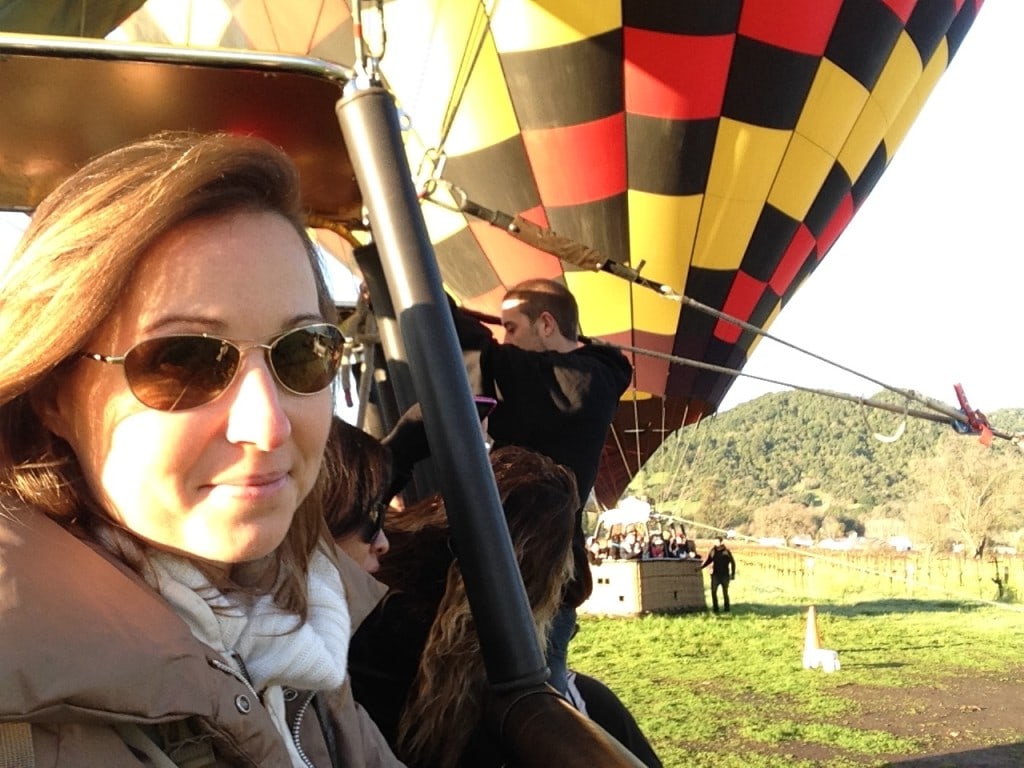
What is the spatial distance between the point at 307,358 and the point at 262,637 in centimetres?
21

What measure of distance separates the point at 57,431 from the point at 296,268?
0.20m

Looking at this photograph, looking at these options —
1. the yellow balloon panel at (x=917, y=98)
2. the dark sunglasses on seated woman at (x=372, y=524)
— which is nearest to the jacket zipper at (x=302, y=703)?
the dark sunglasses on seated woman at (x=372, y=524)

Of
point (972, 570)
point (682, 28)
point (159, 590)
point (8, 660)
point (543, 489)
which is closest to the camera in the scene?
point (8, 660)

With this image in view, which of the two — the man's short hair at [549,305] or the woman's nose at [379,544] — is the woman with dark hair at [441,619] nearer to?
the woman's nose at [379,544]

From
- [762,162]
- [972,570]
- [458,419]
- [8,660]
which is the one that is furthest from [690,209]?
[972,570]

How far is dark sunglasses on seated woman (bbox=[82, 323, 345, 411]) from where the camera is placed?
2.22ft

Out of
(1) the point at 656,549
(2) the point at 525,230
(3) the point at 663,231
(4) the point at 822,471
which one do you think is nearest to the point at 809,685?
(3) the point at 663,231

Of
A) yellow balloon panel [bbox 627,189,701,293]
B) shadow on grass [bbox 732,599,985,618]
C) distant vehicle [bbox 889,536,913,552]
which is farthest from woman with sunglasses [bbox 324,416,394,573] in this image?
distant vehicle [bbox 889,536,913,552]

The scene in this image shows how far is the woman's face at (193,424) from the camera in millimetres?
684

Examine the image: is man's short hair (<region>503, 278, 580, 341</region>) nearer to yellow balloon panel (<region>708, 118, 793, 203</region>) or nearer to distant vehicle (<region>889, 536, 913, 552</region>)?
yellow balloon panel (<region>708, 118, 793, 203</region>)

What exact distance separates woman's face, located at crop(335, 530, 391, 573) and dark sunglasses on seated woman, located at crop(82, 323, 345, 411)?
0.62m

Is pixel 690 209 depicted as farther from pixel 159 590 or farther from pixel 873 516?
pixel 873 516

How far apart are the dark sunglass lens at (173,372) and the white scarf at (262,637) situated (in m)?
0.12

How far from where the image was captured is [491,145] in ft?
17.8
